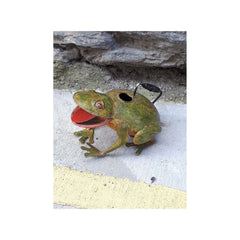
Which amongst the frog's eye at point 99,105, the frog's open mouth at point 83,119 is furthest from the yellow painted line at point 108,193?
the frog's eye at point 99,105

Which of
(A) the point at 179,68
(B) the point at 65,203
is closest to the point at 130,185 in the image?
(B) the point at 65,203

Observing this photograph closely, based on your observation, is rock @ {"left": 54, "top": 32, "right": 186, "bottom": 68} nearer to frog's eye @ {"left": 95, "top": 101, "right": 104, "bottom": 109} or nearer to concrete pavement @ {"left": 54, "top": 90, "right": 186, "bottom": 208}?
concrete pavement @ {"left": 54, "top": 90, "right": 186, "bottom": 208}

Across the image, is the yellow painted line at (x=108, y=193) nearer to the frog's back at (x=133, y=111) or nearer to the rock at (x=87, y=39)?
the frog's back at (x=133, y=111)

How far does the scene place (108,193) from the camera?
1412 millimetres

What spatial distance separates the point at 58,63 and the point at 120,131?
44.6 inches

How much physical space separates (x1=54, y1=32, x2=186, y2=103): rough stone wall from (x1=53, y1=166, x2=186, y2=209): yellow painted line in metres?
0.89

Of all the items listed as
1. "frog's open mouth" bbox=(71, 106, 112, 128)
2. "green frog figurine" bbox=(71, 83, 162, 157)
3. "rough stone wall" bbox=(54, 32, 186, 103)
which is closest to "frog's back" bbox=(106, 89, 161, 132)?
"green frog figurine" bbox=(71, 83, 162, 157)

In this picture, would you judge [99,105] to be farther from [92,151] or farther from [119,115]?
[92,151]

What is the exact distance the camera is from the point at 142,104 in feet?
5.01

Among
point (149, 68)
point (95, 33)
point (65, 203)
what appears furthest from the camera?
point (149, 68)

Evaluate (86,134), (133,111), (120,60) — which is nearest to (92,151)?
(86,134)

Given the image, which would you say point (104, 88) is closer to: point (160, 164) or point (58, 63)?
point (58, 63)

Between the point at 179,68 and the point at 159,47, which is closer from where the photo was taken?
the point at 159,47

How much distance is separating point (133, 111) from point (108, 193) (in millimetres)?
507
